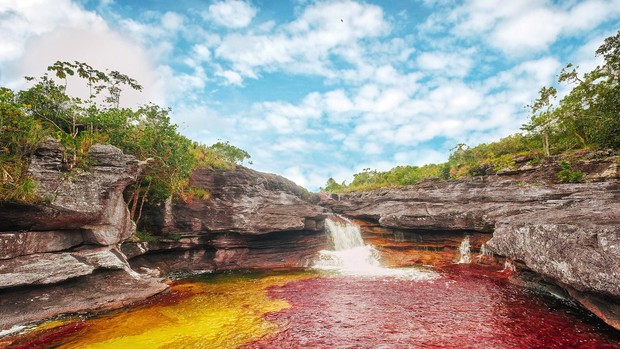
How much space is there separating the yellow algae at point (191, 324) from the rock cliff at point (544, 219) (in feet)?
37.9

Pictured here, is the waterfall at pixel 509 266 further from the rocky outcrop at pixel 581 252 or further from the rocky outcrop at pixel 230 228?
the rocky outcrop at pixel 230 228

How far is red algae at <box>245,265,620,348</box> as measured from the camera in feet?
31.9

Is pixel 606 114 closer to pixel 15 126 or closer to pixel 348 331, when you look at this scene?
pixel 348 331

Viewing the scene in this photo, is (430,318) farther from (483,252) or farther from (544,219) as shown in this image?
(483,252)

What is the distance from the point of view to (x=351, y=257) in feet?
93.8

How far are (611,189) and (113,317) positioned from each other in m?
29.9

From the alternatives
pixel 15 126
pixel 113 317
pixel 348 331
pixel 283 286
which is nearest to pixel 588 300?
pixel 348 331

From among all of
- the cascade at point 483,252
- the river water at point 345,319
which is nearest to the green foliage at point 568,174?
the cascade at point 483,252

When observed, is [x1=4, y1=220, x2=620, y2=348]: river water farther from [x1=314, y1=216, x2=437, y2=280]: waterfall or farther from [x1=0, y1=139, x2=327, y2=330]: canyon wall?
[x1=314, y1=216, x2=437, y2=280]: waterfall

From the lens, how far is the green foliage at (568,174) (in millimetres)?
23511

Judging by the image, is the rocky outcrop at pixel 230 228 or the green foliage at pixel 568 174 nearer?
the green foliage at pixel 568 174

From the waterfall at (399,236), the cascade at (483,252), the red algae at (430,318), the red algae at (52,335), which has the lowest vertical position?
the red algae at (52,335)

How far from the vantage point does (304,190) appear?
41406mm

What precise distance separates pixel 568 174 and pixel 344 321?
2473 cm
